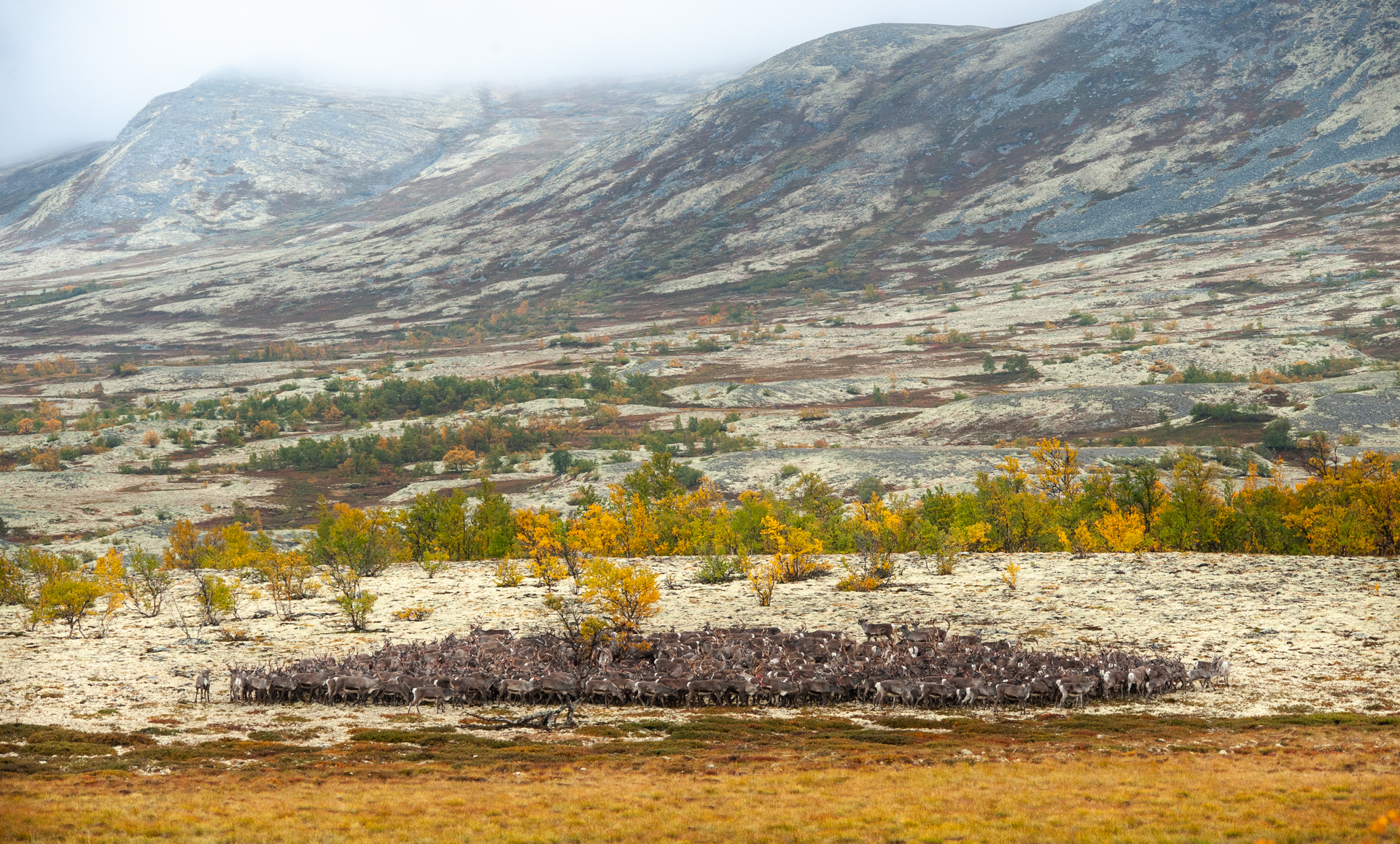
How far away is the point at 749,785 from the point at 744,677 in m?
5.28

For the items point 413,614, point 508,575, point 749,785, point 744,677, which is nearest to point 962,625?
point 744,677

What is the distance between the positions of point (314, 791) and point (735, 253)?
167 metres

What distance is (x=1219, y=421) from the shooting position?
57969 mm

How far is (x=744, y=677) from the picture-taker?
19.0m

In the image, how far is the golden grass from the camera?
11422 millimetres

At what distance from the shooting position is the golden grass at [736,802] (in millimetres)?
11422

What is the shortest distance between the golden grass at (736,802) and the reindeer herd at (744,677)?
12.7ft

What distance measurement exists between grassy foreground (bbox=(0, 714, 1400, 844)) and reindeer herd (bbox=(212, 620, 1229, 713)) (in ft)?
5.03

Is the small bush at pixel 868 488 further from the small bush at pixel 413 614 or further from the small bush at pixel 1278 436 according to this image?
the small bush at pixel 413 614

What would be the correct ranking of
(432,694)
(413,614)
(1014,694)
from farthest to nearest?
(413,614), (432,694), (1014,694)

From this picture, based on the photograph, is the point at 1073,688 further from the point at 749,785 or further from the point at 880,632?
the point at 749,785

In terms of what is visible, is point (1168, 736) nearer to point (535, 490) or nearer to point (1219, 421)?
point (535, 490)

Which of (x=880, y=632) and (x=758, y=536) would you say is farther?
(x=758, y=536)

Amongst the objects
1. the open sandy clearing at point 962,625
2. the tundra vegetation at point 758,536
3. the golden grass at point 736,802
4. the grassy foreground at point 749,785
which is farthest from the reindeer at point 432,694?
the tundra vegetation at point 758,536
